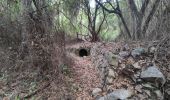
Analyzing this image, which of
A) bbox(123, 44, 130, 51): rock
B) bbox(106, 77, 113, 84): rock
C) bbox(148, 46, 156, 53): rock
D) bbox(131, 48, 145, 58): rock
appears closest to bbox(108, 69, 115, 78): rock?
bbox(106, 77, 113, 84): rock

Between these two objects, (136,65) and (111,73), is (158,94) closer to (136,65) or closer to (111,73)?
(136,65)

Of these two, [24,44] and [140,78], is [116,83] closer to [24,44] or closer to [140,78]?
[140,78]

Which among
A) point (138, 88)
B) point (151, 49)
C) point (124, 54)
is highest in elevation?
point (151, 49)

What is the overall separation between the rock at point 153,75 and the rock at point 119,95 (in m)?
0.60

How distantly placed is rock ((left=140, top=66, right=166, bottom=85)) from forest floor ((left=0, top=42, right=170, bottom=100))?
268 millimetres

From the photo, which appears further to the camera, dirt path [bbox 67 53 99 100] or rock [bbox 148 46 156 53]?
rock [bbox 148 46 156 53]

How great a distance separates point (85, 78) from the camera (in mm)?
6184

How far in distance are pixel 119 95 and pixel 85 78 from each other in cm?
132

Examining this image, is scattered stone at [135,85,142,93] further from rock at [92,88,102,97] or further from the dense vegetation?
the dense vegetation

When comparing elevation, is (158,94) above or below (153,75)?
below

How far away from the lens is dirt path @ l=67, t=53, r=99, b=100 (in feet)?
18.3

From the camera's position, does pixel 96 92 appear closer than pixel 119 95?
No

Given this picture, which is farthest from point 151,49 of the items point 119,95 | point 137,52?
point 119,95

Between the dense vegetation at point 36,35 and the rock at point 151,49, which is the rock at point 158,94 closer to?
the rock at point 151,49
